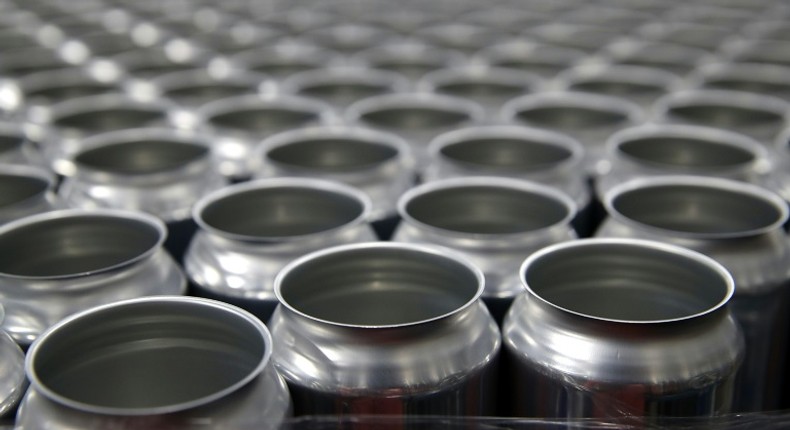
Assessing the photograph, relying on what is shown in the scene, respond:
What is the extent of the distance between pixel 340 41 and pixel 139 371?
2340 mm

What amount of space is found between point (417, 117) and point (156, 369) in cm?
127

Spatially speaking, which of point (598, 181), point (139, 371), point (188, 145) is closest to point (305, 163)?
point (188, 145)

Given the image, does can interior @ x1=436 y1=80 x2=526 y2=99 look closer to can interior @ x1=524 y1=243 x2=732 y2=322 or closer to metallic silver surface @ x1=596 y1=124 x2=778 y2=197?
metallic silver surface @ x1=596 y1=124 x2=778 y2=197

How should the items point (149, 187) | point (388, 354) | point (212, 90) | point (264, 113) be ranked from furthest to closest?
point (212, 90)
point (264, 113)
point (149, 187)
point (388, 354)

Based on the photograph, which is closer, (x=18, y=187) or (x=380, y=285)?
(x=380, y=285)

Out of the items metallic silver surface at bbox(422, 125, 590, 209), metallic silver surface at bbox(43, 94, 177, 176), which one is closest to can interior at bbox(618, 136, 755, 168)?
metallic silver surface at bbox(422, 125, 590, 209)

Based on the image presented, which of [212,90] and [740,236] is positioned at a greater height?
[740,236]

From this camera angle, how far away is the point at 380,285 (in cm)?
123

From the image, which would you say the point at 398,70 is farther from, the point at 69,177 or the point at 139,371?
the point at 139,371

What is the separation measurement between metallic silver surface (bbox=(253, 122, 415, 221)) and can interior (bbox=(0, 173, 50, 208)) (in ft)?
1.41

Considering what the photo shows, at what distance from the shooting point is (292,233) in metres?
1.51

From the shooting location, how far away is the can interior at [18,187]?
1.58 meters

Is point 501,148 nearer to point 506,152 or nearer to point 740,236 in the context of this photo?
point 506,152

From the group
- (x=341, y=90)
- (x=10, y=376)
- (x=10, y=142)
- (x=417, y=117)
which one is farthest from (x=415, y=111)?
(x=10, y=376)
